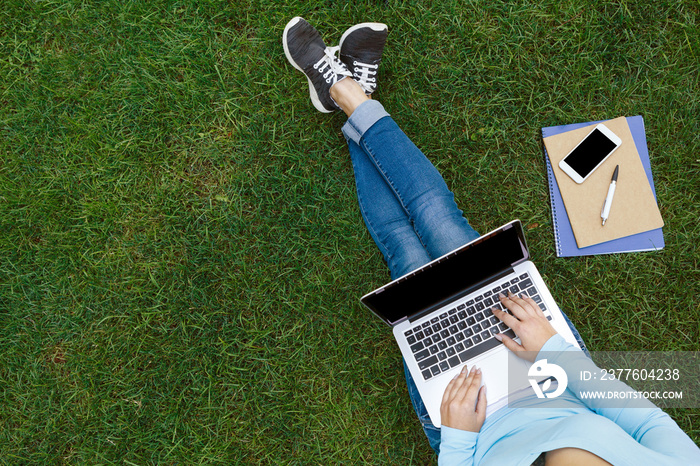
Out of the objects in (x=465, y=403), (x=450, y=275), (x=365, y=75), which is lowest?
(x=465, y=403)

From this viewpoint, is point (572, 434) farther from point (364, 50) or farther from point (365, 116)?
point (364, 50)

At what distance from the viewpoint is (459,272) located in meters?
2.04

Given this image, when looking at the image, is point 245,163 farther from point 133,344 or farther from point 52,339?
point 52,339

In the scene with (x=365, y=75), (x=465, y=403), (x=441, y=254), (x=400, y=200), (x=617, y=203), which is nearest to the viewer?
(x=465, y=403)

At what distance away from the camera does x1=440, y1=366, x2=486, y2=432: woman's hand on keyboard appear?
1981 millimetres

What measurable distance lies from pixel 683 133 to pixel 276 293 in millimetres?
2714

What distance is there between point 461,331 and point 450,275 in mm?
333

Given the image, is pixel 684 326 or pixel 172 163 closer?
pixel 684 326

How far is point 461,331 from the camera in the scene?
216 centimetres

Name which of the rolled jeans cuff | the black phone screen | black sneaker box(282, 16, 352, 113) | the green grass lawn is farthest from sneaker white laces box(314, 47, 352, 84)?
the black phone screen

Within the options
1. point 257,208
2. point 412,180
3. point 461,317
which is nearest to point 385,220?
point 412,180

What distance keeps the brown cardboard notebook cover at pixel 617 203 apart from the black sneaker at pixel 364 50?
1.40m

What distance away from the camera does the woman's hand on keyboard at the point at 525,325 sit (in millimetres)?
2000

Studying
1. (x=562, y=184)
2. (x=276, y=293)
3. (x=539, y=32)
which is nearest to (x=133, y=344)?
(x=276, y=293)
